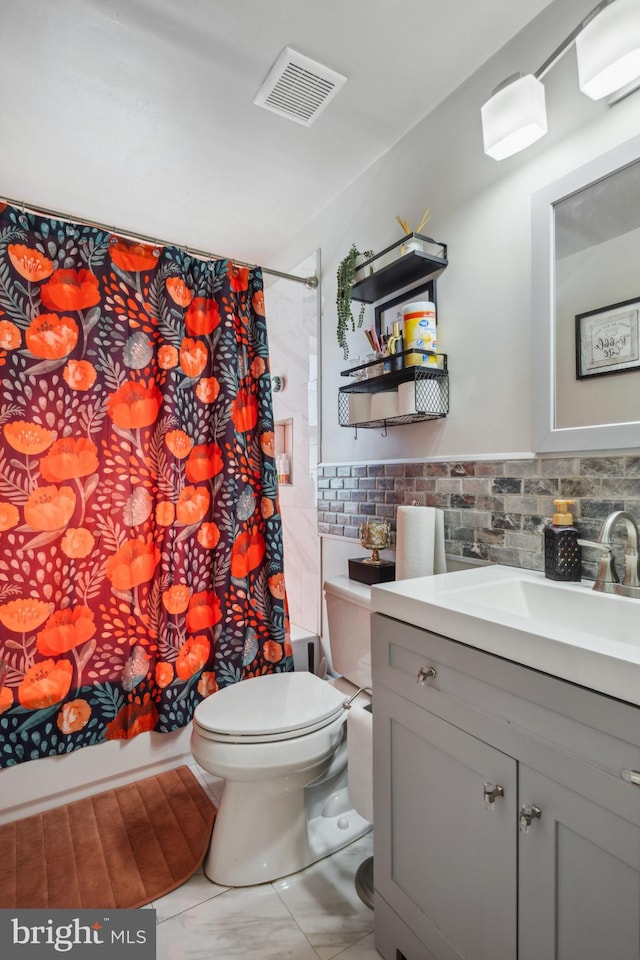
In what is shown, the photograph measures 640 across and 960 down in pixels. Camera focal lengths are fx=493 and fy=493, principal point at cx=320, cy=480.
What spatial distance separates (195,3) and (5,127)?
92 centimetres

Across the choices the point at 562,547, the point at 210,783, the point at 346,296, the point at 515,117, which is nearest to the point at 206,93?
the point at 346,296

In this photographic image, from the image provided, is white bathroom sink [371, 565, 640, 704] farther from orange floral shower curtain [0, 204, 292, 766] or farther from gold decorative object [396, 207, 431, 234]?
gold decorative object [396, 207, 431, 234]

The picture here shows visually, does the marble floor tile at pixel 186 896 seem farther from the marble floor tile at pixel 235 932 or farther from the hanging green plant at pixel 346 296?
the hanging green plant at pixel 346 296

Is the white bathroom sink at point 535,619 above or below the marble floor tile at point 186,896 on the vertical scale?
above

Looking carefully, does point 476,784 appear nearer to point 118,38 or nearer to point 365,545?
point 365,545

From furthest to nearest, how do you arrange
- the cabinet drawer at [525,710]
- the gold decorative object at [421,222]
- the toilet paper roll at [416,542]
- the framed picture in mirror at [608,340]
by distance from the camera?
the gold decorative object at [421,222], the toilet paper roll at [416,542], the framed picture in mirror at [608,340], the cabinet drawer at [525,710]

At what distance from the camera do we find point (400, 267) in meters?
1.64

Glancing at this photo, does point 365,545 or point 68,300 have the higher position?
point 68,300

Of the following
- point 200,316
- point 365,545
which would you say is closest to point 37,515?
point 200,316

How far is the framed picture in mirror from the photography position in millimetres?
1129

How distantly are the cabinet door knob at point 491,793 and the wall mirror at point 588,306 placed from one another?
77 cm

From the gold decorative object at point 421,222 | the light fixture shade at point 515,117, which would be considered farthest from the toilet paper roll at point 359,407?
the light fixture shade at point 515,117

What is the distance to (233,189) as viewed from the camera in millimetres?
2158

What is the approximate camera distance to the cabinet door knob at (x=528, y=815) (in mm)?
780
